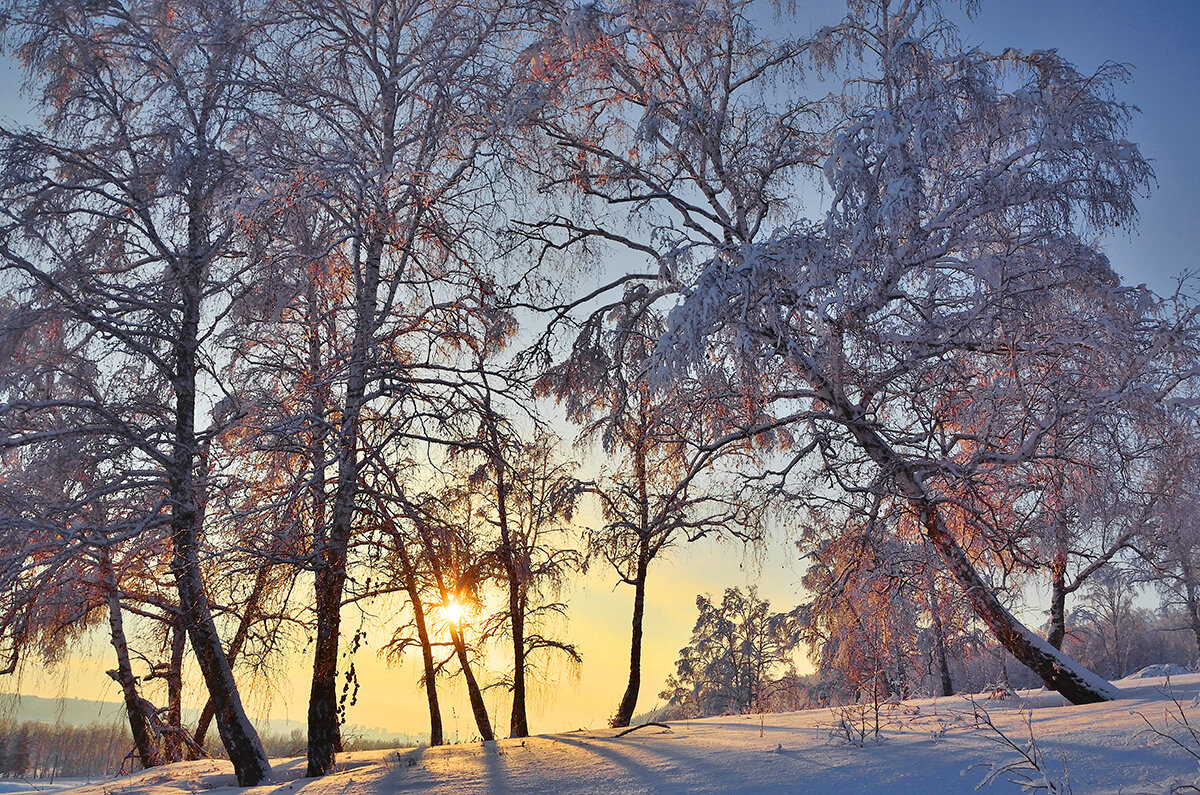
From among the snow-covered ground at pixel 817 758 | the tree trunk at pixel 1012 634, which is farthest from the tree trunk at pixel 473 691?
the tree trunk at pixel 1012 634

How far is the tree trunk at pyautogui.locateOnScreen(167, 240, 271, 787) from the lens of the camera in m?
8.69

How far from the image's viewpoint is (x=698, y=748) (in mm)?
5492

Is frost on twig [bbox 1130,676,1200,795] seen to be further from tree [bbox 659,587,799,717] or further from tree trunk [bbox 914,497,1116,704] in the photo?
tree [bbox 659,587,799,717]

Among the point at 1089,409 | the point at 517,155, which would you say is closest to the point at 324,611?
the point at 517,155

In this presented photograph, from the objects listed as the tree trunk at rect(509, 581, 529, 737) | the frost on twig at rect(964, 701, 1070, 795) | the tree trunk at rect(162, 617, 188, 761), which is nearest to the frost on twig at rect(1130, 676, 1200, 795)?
the frost on twig at rect(964, 701, 1070, 795)

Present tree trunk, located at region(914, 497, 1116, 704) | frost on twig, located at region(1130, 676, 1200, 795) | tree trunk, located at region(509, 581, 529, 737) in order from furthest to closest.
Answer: tree trunk, located at region(509, 581, 529, 737) → tree trunk, located at region(914, 497, 1116, 704) → frost on twig, located at region(1130, 676, 1200, 795)

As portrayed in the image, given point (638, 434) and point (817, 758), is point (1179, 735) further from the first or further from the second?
point (638, 434)

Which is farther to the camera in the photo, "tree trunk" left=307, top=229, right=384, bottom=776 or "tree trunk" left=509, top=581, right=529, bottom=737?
"tree trunk" left=509, top=581, right=529, bottom=737

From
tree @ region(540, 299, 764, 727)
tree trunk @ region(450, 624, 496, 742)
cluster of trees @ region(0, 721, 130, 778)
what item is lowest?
cluster of trees @ region(0, 721, 130, 778)

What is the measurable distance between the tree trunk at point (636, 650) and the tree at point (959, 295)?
16.9 ft

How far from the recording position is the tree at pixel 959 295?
22.7ft

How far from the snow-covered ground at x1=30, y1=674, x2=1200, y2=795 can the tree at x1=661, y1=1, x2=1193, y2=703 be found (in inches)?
90.4

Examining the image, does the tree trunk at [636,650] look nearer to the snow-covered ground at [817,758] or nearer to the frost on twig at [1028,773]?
the snow-covered ground at [817,758]

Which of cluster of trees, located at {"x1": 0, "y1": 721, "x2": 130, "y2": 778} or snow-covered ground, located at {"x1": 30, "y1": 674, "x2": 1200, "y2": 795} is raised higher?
snow-covered ground, located at {"x1": 30, "y1": 674, "x2": 1200, "y2": 795}
